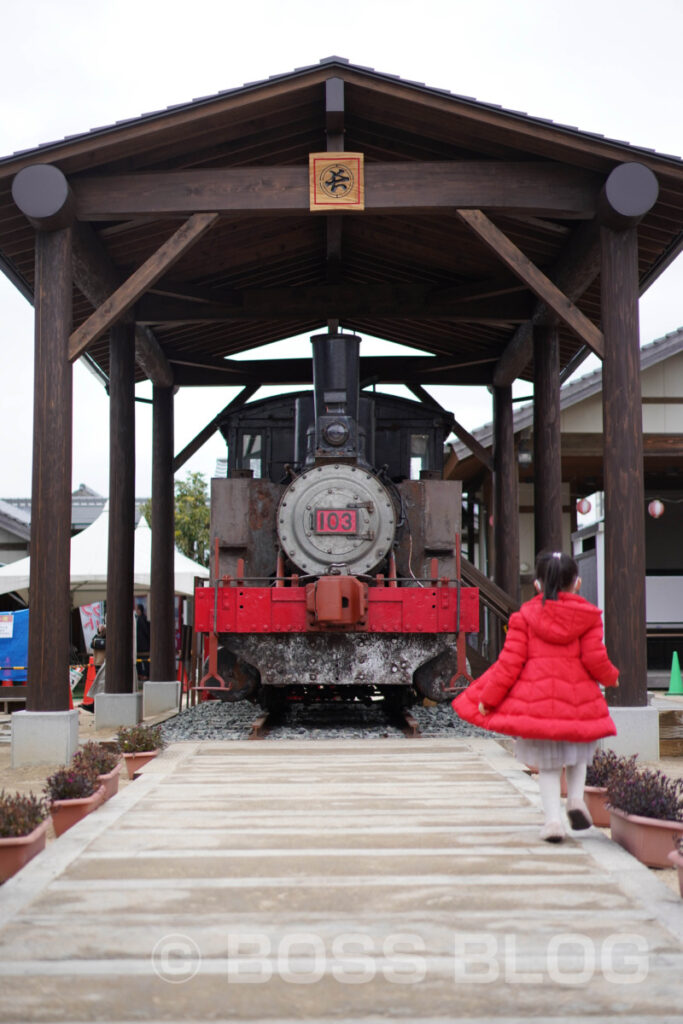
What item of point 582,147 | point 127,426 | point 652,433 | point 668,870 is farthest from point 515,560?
point 668,870

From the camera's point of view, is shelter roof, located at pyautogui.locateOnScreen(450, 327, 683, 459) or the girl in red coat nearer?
the girl in red coat

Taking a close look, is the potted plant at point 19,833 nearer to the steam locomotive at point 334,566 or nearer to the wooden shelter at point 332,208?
the wooden shelter at point 332,208

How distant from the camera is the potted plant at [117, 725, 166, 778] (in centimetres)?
706

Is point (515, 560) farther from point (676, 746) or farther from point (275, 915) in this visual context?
point (275, 915)

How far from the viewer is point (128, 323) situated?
11.0 meters

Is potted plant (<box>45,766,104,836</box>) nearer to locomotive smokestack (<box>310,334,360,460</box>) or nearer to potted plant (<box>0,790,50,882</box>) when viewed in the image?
potted plant (<box>0,790,50,882</box>)

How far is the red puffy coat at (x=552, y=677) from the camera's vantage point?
451 cm

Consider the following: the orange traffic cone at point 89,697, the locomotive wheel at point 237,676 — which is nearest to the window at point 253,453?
the locomotive wheel at point 237,676

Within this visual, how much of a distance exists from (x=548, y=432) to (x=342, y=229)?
3.04 metres

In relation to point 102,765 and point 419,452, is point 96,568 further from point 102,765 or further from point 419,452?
point 102,765

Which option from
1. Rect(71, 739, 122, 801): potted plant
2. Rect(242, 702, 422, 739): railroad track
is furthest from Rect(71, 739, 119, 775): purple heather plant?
Rect(242, 702, 422, 739): railroad track

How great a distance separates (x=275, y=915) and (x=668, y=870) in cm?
183

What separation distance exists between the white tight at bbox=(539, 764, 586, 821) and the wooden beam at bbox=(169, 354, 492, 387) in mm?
9080

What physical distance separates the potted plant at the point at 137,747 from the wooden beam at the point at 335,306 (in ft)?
17.3
